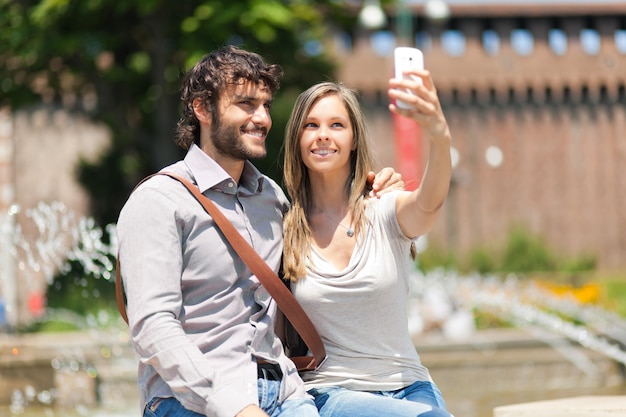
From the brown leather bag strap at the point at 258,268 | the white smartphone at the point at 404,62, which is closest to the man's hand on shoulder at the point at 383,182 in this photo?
the brown leather bag strap at the point at 258,268

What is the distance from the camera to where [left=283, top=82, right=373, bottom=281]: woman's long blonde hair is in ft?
8.03

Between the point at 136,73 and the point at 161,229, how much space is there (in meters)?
12.6

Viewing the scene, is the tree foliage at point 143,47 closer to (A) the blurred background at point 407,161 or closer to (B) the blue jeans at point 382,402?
(A) the blurred background at point 407,161

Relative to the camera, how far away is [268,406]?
85.4 inches

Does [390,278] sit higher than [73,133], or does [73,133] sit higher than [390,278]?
[73,133]

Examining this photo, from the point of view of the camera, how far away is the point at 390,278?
2398 mm

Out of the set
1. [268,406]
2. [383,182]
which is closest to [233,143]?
[383,182]

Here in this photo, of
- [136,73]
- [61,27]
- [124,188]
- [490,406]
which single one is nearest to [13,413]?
[490,406]

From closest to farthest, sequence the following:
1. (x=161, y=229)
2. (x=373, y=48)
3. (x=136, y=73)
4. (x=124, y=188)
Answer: (x=161, y=229) < (x=136, y=73) < (x=124, y=188) < (x=373, y=48)

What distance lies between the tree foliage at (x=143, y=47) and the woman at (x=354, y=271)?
8.50m

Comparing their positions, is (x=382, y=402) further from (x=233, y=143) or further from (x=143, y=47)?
(x=143, y=47)

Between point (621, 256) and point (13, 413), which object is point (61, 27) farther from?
point (621, 256)

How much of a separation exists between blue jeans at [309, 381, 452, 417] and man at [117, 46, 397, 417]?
0.09 m

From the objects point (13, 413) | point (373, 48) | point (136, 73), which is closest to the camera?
point (13, 413)
